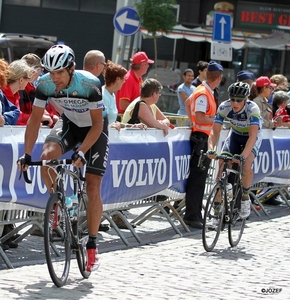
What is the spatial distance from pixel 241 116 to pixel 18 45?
18.5 meters

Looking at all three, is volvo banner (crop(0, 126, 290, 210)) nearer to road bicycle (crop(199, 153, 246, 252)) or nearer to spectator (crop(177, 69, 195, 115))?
road bicycle (crop(199, 153, 246, 252))

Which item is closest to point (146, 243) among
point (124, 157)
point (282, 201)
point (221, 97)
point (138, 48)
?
point (124, 157)

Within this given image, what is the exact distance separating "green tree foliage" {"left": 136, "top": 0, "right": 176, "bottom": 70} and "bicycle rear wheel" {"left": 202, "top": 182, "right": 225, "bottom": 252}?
19.7 m

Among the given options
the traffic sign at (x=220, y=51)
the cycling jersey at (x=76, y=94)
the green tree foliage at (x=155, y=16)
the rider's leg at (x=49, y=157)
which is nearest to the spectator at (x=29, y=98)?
the rider's leg at (x=49, y=157)

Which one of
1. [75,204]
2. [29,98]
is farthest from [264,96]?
[75,204]

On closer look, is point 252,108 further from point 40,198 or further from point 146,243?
point 40,198

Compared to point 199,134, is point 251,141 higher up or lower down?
higher up

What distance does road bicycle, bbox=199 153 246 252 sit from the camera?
1001 centimetres

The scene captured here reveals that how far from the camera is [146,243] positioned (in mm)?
10430

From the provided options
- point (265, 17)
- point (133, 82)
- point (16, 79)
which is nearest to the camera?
point (16, 79)

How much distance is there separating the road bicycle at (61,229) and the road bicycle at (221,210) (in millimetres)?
2294

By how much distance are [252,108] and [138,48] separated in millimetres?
25469

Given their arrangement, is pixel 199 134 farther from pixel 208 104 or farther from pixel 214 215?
pixel 214 215

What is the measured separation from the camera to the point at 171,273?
8609 millimetres
